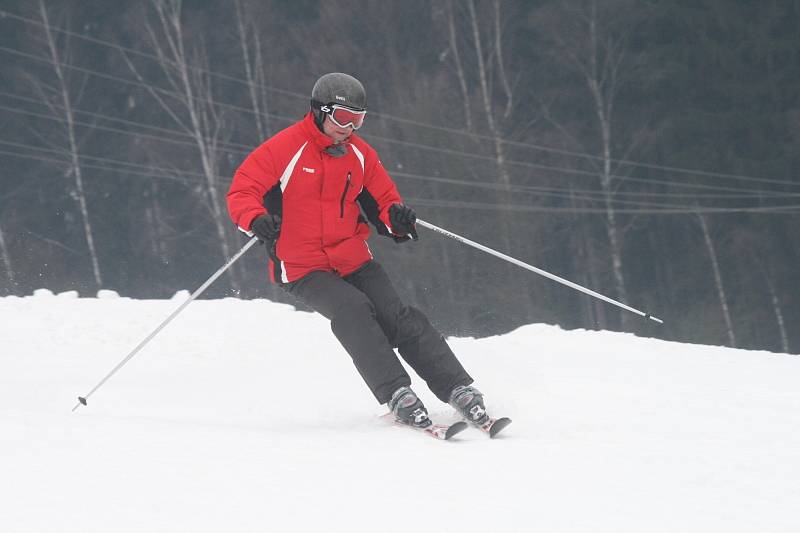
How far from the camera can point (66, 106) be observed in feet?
73.7

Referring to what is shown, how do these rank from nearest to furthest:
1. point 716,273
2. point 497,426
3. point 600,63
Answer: point 497,426, point 716,273, point 600,63

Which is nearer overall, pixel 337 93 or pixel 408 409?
pixel 408 409

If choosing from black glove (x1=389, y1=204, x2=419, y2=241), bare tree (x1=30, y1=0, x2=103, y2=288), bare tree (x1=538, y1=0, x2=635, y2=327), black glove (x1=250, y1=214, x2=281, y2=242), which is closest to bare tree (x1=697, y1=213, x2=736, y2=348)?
bare tree (x1=538, y1=0, x2=635, y2=327)

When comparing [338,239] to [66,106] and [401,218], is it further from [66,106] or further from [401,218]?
[66,106]

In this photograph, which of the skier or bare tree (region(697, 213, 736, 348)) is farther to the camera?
bare tree (region(697, 213, 736, 348))

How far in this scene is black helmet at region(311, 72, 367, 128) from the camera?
4.16 meters

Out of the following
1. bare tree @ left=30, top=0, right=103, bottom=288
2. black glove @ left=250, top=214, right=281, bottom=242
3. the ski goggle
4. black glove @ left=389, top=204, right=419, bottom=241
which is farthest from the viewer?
bare tree @ left=30, top=0, right=103, bottom=288

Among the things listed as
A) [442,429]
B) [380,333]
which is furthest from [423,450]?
[380,333]

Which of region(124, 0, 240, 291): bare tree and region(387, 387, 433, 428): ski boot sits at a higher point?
region(124, 0, 240, 291): bare tree

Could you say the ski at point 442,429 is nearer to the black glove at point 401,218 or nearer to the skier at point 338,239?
the skier at point 338,239

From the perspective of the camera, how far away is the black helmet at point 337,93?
13.6ft

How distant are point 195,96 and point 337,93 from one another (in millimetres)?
19986

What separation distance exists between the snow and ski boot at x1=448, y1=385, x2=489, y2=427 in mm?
136

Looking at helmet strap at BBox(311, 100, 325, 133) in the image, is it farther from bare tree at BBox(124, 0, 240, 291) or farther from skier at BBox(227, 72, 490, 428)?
bare tree at BBox(124, 0, 240, 291)
